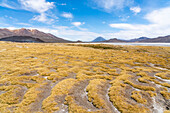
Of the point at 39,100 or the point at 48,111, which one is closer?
the point at 48,111

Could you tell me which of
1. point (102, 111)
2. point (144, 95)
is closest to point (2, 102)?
point (102, 111)

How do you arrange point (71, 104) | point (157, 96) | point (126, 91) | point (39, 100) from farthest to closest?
point (126, 91), point (157, 96), point (39, 100), point (71, 104)

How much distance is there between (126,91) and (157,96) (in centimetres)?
372

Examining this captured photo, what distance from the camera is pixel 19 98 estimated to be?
10227 millimetres

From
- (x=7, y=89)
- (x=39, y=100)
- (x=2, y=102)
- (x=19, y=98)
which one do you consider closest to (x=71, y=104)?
(x=39, y=100)

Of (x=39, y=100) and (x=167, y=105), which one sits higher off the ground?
(x=39, y=100)

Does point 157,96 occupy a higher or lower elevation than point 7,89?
lower

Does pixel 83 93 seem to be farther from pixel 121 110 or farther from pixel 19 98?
pixel 19 98

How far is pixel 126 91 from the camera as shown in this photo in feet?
40.6

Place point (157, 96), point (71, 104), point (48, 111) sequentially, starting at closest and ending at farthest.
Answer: point (48, 111) < point (71, 104) < point (157, 96)

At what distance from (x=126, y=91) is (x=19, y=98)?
13.6 metres

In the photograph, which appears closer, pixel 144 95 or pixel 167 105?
pixel 167 105

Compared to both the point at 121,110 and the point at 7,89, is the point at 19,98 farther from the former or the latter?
the point at 121,110

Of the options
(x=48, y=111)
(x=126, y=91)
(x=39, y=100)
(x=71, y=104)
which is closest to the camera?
(x=48, y=111)
